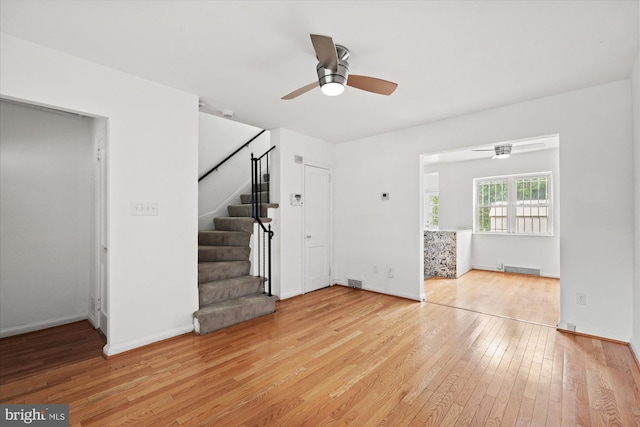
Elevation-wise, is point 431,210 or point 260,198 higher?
point 260,198

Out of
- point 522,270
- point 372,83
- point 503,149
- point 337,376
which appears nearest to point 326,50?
point 372,83

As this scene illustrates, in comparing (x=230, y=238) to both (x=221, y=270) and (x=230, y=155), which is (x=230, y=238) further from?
(x=230, y=155)

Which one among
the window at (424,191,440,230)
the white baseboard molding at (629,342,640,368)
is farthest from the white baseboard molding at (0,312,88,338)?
the window at (424,191,440,230)

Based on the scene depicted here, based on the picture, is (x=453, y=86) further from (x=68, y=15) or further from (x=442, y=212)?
(x=442, y=212)

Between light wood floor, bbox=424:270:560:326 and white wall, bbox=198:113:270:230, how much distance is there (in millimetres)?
4086

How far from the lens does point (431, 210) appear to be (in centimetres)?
826

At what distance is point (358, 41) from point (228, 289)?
10.6ft

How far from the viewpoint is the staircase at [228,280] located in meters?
3.43

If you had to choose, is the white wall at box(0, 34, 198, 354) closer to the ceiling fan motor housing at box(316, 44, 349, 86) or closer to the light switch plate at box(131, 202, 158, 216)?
the light switch plate at box(131, 202, 158, 216)

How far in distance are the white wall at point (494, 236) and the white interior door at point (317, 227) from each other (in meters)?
3.81

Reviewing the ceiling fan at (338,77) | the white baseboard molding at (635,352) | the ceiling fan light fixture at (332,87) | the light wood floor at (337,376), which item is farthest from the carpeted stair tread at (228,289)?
the white baseboard molding at (635,352)

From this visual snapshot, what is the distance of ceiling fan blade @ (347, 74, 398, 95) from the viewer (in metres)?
2.41

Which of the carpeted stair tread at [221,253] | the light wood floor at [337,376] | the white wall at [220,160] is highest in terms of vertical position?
the white wall at [220,160]

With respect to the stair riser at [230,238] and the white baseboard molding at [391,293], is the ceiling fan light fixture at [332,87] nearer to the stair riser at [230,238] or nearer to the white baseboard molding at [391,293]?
the stair riser at [230,238]
